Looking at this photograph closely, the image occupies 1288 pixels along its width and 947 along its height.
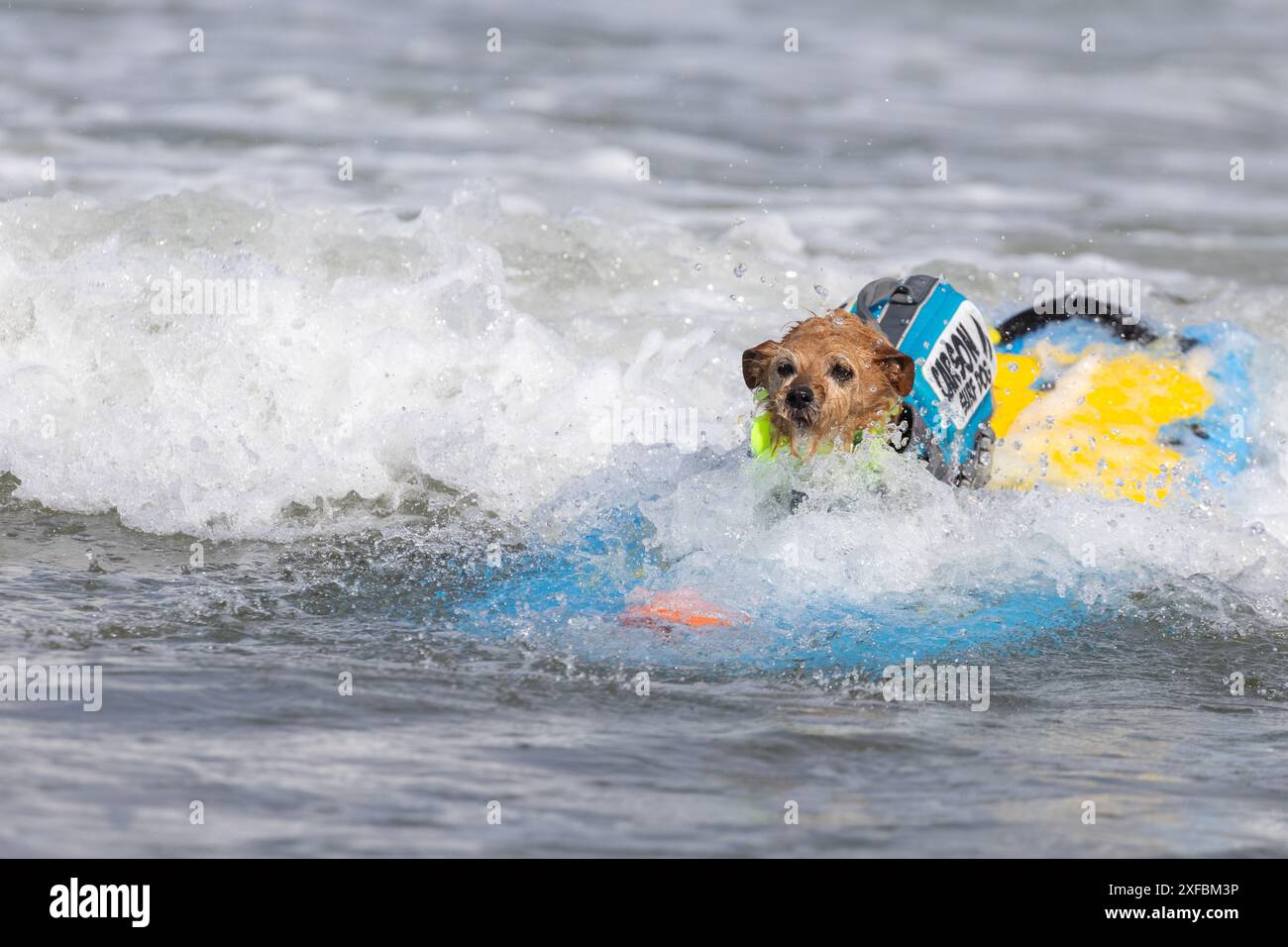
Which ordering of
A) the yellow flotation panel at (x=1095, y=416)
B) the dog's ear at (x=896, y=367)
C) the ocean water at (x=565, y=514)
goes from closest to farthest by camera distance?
the ocean water at (x=565, y=514), the dog's ear at (x=896, y=367), the yellow flotation panel at (x=1095, y=416)

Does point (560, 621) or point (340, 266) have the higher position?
point (340, 266)

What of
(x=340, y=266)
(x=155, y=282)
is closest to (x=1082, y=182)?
(x=340, y=266)

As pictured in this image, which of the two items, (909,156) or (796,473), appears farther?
(909,156)

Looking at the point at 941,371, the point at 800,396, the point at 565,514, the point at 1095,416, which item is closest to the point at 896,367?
the point at 800,396

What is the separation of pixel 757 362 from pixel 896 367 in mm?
470

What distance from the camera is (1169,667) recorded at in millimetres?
5074

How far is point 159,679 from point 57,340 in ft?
12.2

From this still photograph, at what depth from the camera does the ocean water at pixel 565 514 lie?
150 inches

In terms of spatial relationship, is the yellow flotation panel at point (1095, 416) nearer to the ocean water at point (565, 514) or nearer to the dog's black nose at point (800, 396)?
the ocean water at point (565, 514)

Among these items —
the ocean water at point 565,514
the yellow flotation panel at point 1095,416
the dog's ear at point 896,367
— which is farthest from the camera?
the yellow flotation panel at point 1095,416

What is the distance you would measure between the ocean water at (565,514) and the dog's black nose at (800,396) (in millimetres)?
319

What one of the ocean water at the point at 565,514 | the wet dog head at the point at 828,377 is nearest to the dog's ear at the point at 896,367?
the wet dog head at the point at 828,377

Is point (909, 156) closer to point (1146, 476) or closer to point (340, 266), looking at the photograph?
point (340, 266)

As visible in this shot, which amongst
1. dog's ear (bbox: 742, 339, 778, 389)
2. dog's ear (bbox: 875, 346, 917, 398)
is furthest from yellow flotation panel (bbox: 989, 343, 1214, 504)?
dog's ear (bbox: 742, 339, 778, 389)
